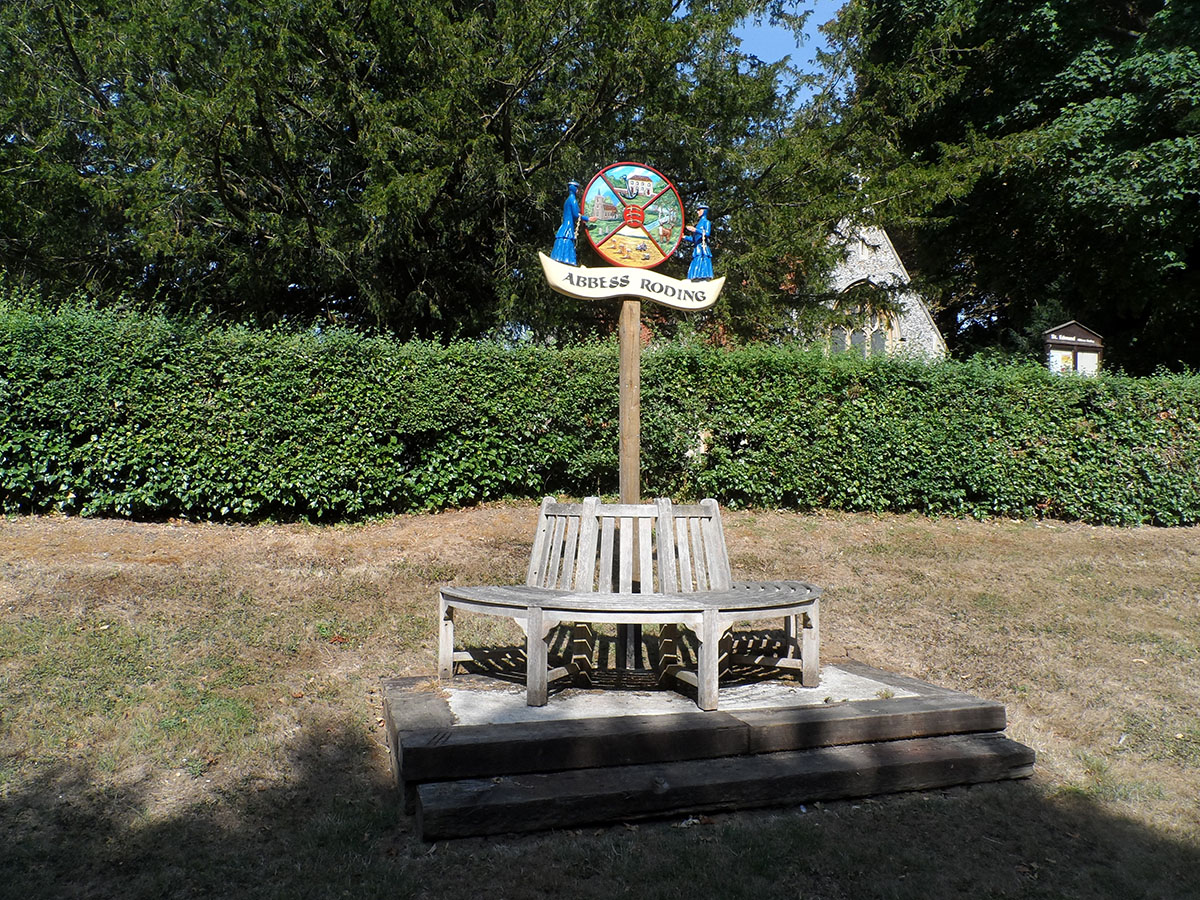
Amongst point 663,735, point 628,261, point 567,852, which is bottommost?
point 567,852

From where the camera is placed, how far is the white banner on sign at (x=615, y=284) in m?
5.75

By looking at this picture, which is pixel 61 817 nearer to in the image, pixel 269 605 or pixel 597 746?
pixel 597 746

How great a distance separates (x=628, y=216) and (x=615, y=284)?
Result: 528 millimetres

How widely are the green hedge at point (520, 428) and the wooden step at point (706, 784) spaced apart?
6298 millimetres

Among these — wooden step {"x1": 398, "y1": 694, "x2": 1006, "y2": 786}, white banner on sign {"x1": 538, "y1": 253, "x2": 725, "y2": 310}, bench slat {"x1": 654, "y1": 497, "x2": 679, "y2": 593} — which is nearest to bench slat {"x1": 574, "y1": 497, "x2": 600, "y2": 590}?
bench slat {"x1": 654, "y1": 497, "x2": 679, "y2": 593}

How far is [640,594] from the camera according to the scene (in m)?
4.51

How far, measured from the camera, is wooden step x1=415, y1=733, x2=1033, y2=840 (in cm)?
349

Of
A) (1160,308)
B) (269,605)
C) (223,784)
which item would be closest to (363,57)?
(269,605)

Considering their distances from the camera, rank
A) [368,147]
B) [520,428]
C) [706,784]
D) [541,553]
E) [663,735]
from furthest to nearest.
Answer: [368,147]
[520,428]
[541,553]
[663,735]
[706,784]

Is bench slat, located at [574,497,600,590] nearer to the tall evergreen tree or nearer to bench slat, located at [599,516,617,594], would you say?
bench slat, located at [599,516,617,594]

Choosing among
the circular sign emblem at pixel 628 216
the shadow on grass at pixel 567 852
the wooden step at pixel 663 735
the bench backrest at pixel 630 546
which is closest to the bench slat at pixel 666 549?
the bench backrest at pixel 630 546

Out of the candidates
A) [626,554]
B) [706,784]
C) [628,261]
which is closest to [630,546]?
[626,554]

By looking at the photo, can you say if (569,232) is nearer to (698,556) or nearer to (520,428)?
(698,556)

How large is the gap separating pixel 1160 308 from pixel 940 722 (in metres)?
19.3
